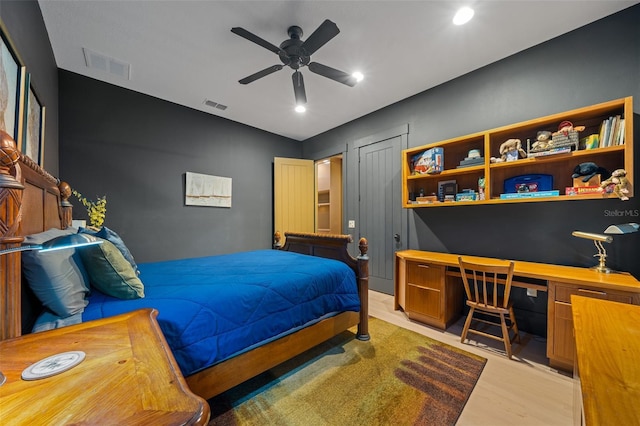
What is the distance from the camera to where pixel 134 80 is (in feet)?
9.71

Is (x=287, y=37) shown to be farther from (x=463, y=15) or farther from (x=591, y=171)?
(x=591, y=171)

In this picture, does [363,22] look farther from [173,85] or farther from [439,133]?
[173,85]

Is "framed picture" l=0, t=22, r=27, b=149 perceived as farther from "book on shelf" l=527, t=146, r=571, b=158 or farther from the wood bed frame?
"book on shelf" l=527, t=146, r=571, b=158

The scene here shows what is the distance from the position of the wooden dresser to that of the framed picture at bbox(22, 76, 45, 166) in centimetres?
158

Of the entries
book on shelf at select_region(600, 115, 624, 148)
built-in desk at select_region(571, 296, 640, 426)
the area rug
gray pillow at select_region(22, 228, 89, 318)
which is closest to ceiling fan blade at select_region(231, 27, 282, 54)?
gray pillow at select_region(22, 228, 89, 318)

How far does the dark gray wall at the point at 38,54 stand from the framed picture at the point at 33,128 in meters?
0.10

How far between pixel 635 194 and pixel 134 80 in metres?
5.11

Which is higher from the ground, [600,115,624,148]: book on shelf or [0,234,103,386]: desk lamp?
[600,115,624,148]: book on shelf

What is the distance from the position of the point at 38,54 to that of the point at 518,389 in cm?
439

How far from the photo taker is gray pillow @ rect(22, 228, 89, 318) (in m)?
1.01

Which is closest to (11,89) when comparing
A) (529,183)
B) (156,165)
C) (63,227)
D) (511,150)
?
(63,227)

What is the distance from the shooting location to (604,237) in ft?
6.18

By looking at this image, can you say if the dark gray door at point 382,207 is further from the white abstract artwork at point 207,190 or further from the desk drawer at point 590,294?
the white abstract artwork at point 207,190

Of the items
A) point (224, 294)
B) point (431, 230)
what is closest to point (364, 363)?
point (224, 294)
